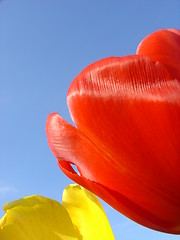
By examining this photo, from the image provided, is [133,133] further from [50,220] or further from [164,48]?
[50,220]

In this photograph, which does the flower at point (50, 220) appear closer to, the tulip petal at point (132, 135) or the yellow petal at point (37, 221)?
the yellow petal at point (37, 221)

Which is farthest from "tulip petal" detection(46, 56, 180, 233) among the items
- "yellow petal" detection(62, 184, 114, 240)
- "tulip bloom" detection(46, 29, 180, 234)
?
"yellow petal" detection(62, 184, 114, 240)

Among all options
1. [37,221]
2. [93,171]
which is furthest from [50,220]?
[93,171]

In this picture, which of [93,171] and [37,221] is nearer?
[93,171]

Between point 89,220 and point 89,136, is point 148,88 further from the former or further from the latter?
point 89,220

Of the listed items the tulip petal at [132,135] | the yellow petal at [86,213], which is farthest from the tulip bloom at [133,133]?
the yellow petal at [86,213]

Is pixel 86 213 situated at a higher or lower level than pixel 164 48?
lower
